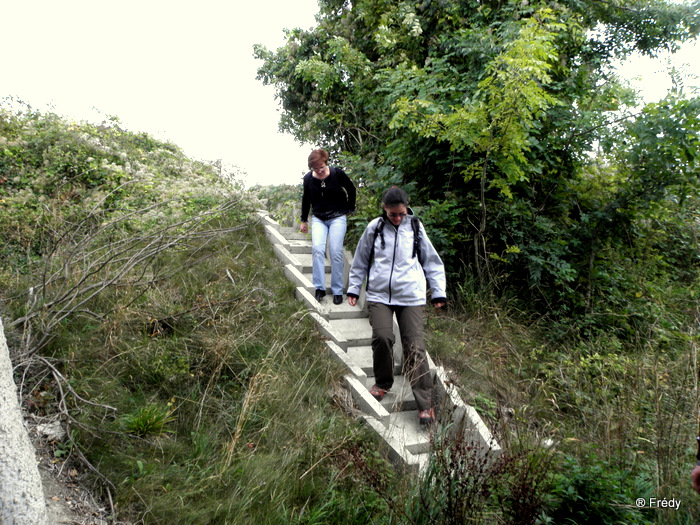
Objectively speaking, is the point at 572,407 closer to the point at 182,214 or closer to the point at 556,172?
the point at 556,172

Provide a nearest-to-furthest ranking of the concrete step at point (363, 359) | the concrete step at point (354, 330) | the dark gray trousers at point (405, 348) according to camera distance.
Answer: the dark gray trousers at point (405, 348) → the concrete step at point (363, 359) → the concrete step at point (354, 330)

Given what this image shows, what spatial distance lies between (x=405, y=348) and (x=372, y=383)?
0.80 m

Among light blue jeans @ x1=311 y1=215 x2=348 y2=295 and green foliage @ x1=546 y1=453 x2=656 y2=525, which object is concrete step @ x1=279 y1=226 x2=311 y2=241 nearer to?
light blue jeans @ x1=311 y1=215 x2=348 y2=295

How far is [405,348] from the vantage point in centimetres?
478

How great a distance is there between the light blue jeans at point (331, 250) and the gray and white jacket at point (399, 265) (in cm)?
132

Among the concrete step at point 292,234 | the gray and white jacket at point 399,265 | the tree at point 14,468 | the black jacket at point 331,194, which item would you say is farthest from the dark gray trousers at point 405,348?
the concrete step at point 292,234

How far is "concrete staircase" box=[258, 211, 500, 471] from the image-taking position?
4273mm

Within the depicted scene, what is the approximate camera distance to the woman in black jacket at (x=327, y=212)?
20.5 ft

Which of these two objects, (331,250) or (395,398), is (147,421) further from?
(331,250)

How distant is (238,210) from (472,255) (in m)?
4.14

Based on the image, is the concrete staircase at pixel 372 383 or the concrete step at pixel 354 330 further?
the concrete step at pixel 354 330

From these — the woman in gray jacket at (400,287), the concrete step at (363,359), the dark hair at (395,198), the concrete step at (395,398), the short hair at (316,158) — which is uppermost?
the short hair at (316,158)

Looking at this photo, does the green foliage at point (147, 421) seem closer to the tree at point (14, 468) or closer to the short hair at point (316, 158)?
the tree at point (14, 468)

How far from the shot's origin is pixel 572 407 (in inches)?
200
